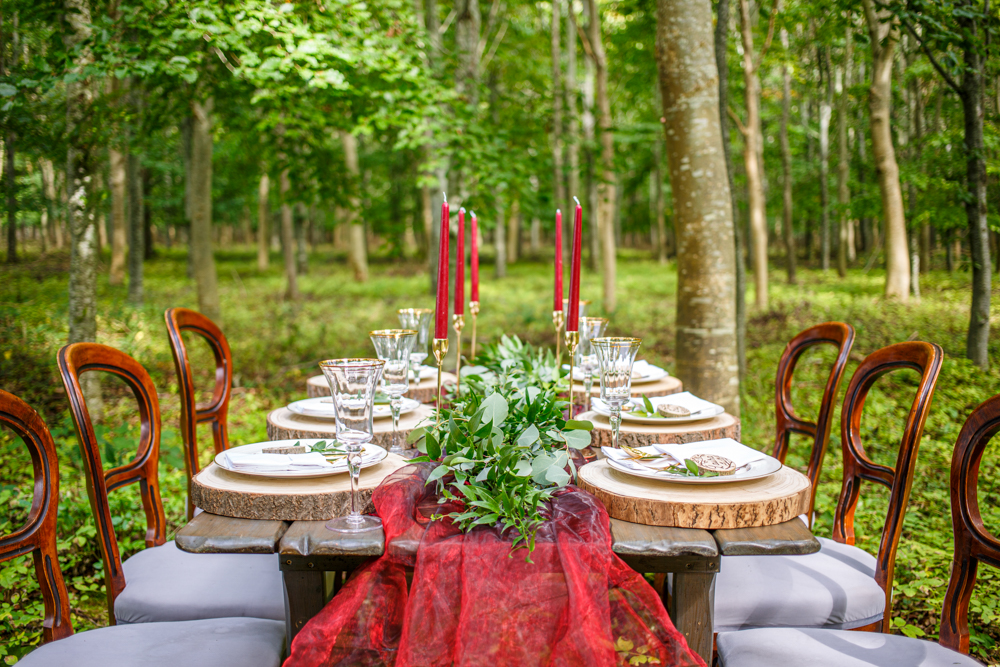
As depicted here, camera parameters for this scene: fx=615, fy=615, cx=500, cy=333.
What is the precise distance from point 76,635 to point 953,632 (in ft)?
6.86

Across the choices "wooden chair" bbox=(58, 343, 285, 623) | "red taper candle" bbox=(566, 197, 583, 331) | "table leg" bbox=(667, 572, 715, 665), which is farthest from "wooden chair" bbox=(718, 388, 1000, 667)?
"wooden chair" bbox=(58, 343, 285, 623)

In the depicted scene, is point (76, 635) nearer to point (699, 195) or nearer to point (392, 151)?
point (699, 195)

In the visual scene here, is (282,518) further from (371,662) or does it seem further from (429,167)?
(429,167)

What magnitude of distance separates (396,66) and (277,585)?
11.5 feet

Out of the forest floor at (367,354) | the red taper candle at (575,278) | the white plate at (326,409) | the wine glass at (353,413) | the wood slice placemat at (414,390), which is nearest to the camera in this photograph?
the wine glass at (353,413)

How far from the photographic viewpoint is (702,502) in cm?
131

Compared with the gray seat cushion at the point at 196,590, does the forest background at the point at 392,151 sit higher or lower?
higher

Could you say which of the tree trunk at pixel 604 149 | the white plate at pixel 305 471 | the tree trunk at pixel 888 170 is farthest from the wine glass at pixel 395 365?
the tree trunk at pixel 888 170

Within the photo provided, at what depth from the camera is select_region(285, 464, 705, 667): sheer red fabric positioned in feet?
3.78

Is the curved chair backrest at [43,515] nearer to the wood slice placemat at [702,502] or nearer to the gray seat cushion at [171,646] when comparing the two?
the gray seat cushion at [171,646]

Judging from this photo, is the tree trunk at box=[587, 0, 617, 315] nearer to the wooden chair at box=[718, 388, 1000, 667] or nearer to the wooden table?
the wooden chair at box=[718, 388, 1000, 667]

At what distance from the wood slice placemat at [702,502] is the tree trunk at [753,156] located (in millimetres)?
6627

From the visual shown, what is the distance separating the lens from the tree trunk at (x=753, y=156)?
7141 millimetres

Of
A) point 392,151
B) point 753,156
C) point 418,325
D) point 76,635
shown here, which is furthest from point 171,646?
point 753,156
